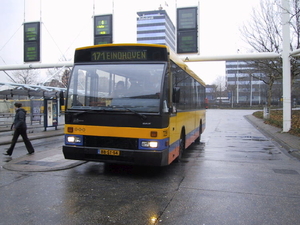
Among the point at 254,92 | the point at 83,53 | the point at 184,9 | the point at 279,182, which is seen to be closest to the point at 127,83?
the point at 83,53

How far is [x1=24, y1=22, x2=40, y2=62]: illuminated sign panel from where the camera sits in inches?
695

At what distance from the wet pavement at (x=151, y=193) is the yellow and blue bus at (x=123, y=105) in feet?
2.09

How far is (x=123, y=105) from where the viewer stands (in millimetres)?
6523

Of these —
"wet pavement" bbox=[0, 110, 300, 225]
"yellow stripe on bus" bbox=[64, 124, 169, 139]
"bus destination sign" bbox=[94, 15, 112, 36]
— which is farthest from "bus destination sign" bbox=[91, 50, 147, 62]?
"bus destination sign" bbox=[94, 15, 112, 36]

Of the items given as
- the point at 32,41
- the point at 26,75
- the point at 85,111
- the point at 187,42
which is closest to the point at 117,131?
the point at 85,111

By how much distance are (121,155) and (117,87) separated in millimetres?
1530

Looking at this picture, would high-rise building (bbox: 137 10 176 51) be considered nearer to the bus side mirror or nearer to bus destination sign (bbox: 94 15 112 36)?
bus destination sign (bbox: 94 15 112 36)

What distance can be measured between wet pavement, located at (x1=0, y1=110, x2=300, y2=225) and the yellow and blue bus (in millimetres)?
637

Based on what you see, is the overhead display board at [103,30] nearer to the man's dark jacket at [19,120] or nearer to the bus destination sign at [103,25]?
the bus destination sign at [103,25]

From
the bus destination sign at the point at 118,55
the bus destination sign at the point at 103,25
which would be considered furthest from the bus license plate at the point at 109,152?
the bus destination sign at the point at 103,25

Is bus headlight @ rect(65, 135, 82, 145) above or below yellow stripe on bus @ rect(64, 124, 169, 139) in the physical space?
below

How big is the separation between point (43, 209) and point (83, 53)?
156 inches

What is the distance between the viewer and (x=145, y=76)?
21.9 feet

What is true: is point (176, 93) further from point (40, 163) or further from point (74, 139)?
point (40, 163)
